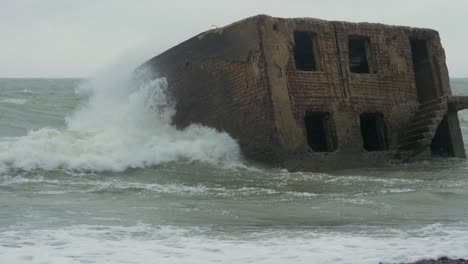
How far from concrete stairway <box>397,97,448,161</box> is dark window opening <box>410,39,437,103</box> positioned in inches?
32.8

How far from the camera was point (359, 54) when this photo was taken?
13.6 m

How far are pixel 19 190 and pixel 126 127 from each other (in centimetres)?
665

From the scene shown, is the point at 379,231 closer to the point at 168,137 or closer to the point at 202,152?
the point at 202,152

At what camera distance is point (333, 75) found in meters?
12.0

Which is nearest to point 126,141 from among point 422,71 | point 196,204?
point 196,204

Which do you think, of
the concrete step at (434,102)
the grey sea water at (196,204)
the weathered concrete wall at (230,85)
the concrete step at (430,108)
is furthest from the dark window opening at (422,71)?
the weathered concrete wall at (230,85)

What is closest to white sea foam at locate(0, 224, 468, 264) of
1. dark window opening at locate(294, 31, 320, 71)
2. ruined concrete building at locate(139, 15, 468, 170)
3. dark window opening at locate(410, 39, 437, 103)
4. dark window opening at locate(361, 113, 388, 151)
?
ruined concrete building at locate(139, 15, 468, 170)

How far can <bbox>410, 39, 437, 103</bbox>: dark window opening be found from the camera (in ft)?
45.2

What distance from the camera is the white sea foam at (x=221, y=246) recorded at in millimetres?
4453

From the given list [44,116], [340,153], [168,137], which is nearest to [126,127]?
[168,137]

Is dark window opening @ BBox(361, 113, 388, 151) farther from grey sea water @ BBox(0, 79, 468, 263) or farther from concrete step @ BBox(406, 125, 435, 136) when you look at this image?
grey sea water @ BBox(0, 79, 468, 263)

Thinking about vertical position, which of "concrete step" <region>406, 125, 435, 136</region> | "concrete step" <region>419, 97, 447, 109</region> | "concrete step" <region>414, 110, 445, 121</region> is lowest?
"concrete step" <region>406, 125, 435, 136</region>

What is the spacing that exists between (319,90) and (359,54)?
2.39 metres

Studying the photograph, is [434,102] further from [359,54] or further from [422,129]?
[359,54]
